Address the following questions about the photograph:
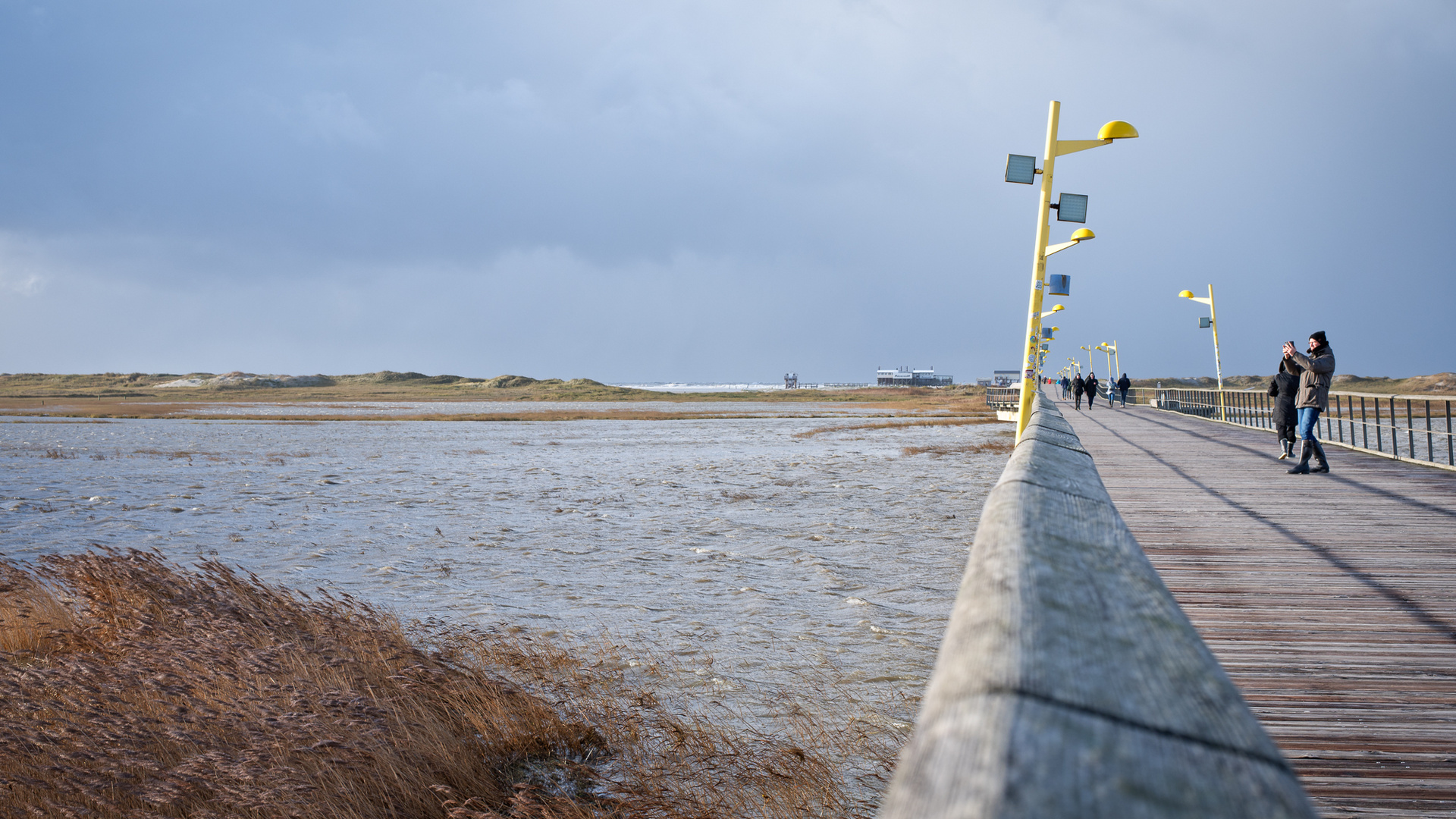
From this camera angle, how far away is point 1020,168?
49.8ft

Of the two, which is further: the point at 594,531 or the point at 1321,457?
the point at 594,531

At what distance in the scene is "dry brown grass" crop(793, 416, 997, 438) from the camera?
39.4 m

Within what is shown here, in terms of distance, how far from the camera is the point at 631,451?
29344mm

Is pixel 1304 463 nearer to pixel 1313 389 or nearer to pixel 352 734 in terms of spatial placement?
pixel 1313 389

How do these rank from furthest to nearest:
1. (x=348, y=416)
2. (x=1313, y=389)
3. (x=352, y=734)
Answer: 1. (x=348, y=416)
2. (x=1313, y=389)
3. (x=352, y=734)

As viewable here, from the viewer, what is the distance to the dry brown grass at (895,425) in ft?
129

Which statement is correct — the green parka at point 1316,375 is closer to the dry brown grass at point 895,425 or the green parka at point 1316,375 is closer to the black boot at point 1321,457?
the black boot at point 1321,457

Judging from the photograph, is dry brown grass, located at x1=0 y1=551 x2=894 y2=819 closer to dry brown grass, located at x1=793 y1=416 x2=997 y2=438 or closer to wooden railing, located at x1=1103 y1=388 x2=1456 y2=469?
wooden railing, located at x1=1103 y1=388 x2=1456 y2=469

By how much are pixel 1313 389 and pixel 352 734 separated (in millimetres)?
12852

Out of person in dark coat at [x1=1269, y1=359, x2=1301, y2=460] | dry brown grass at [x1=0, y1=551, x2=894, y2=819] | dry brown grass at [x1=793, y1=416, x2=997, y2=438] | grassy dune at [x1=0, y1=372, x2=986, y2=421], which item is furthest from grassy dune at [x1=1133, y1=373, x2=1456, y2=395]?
dry brown grass at [x1=0, y1=551, x2=894, y2=819]

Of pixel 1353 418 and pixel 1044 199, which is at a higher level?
pixel 1044 199

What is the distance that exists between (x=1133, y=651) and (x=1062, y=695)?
29cm

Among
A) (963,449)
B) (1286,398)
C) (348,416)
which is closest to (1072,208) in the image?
(1286,398)

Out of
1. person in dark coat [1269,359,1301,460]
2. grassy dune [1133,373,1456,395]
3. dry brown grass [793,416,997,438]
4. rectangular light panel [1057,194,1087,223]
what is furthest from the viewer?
grassy dune [1133,373,1456,395]
